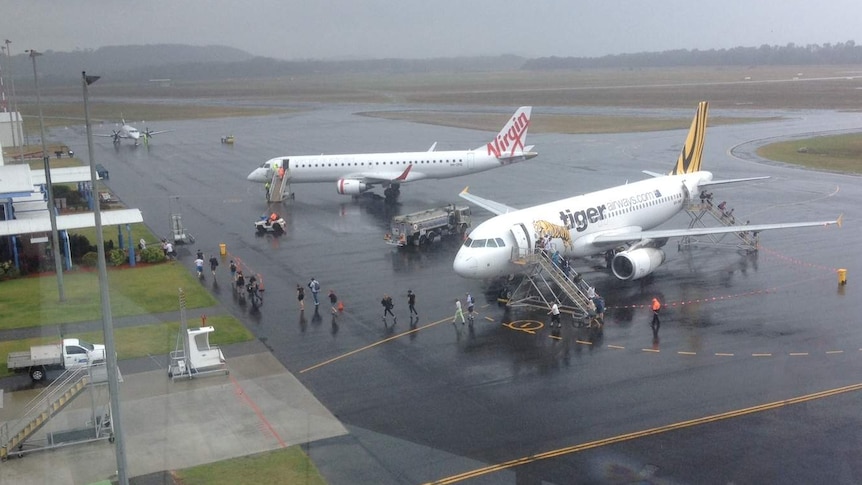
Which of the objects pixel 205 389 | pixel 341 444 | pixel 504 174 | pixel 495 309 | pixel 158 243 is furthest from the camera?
pixel 504 174

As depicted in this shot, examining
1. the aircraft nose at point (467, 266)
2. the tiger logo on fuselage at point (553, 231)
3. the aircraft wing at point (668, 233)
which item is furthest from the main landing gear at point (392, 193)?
the aircraft nose at point (467, 266)

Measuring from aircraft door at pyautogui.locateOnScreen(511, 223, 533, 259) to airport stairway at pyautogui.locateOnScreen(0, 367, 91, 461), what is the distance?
20300 millimetres

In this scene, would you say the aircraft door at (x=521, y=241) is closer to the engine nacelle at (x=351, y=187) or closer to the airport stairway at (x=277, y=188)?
the engine nacelle at (x=351, y=187)

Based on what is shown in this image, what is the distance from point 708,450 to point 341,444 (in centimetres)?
1060

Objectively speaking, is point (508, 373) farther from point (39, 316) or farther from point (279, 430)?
point (39, 316)

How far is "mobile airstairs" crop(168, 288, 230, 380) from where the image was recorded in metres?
30.1

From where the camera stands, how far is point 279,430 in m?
25.1

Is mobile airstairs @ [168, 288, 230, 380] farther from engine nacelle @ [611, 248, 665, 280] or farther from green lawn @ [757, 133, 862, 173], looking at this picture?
green lawn @ [757, 133, 862, 173]

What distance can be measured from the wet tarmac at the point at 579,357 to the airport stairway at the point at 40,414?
300 inches

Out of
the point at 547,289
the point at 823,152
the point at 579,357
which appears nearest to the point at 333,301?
the point at 547,289

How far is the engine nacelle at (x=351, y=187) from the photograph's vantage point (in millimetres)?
67188

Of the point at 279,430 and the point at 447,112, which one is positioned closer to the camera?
the point at 279,430

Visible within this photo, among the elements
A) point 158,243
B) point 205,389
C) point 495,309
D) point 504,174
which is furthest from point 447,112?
point 205,389

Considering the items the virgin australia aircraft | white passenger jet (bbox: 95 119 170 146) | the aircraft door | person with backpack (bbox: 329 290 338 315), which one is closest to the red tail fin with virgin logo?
the virgin australia aircraft
